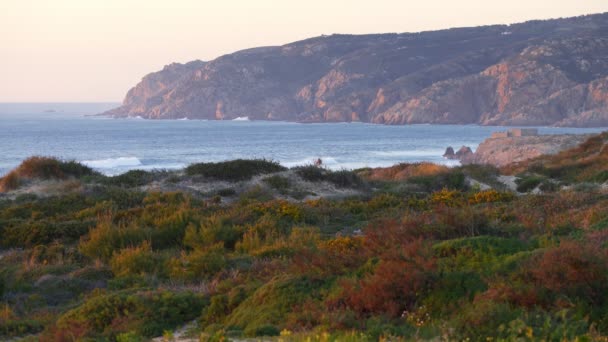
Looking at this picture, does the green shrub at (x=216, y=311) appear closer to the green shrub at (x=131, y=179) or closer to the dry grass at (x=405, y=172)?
the green shrub at (x=131, y=179)

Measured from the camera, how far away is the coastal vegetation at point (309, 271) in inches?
311

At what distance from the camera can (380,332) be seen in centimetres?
764

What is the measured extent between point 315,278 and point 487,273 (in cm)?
213

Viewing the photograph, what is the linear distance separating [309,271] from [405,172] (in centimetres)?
2669

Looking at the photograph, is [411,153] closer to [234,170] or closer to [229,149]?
[229,149]

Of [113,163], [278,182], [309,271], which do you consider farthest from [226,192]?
[113,163]

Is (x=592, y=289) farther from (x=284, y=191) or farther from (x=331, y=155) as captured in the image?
(x=331, y=155)

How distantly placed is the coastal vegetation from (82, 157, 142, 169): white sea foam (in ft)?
219

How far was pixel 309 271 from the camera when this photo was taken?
9.91 meters

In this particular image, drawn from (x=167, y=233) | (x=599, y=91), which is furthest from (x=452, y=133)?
(x=167, y=233)

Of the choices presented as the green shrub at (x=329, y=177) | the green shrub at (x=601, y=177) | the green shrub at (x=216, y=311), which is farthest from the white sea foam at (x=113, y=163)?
the green shrub at (x=216, y=311)

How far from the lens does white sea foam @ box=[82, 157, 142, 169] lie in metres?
87.9

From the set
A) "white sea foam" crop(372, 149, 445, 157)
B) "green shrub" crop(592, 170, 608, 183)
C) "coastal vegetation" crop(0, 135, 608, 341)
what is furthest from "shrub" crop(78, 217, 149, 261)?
"white sea foam" crop(372, 149, 445, 157)

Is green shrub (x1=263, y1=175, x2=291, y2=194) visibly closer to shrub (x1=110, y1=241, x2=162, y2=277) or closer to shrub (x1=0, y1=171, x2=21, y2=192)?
shrub (x1=0, y1=171, x2=21, y2=192)
